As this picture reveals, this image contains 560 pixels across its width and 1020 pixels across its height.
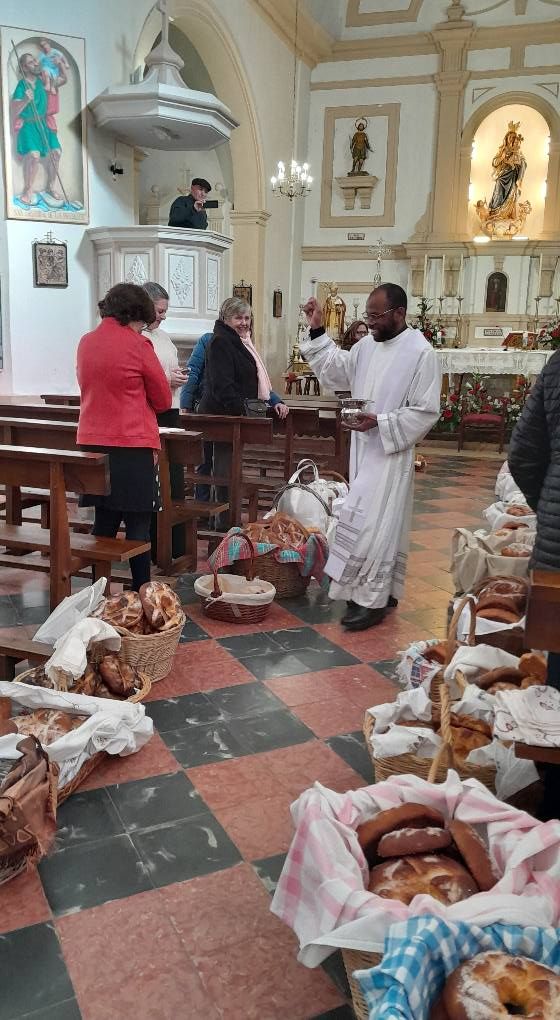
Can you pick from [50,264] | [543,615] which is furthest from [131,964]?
[50,264]

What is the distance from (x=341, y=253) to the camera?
15.2 m

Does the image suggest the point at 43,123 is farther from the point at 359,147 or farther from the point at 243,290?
the point at 359,147

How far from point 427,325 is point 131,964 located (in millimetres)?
12750

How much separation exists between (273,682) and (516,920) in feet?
6.51

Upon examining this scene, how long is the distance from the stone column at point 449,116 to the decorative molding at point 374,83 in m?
0.31

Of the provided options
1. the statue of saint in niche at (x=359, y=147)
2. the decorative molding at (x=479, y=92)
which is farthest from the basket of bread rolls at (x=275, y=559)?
the decorative molding at (x=479, y=92)

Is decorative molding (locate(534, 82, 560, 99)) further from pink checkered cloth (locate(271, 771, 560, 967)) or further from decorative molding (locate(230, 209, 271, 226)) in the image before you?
pink checkered cloth (locate(271, 771, 560, 967))

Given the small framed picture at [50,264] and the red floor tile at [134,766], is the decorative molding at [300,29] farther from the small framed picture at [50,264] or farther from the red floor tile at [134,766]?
the red floor tile at [134,766]

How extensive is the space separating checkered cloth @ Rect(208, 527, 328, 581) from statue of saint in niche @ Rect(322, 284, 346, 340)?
10775mm

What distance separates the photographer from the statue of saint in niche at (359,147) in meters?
14.8

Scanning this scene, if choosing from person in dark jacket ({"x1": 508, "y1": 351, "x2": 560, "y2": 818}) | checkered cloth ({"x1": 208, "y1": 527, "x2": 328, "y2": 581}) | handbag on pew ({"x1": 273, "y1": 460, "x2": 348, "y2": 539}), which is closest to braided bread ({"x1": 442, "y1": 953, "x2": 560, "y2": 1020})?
person in dark jacket ({"x1": 508, "y1": 351, "x2": 560, "y2": 818})

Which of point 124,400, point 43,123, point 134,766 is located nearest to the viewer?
point 134,766

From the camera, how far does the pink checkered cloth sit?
4.86 feet

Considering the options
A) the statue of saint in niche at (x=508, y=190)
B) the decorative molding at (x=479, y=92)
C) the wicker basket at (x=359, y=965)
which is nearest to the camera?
the wicker basket at (x=359, y=965)
